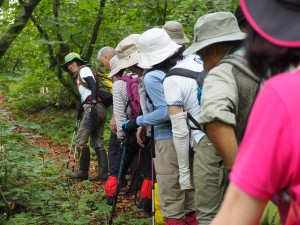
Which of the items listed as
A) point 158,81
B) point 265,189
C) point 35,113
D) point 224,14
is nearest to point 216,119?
point 224,14

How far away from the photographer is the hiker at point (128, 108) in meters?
5.42

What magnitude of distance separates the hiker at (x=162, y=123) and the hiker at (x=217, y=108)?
87cm

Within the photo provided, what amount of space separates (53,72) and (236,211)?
1123 cm

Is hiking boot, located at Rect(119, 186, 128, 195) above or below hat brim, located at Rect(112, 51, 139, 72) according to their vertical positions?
below

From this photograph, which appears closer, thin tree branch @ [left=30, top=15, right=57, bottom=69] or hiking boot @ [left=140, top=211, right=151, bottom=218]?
hiking boot @ [left=140, top=211, right=151, bottom=218]

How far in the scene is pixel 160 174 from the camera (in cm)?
425

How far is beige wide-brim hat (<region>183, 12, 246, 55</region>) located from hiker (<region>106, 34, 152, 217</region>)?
7.95 ft

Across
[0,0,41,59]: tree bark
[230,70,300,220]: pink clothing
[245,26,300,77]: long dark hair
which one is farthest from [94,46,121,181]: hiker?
[230,70,300,220]: pink clothing

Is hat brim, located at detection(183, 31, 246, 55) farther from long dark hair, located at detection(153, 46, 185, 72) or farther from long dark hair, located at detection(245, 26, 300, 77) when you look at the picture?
long dark hair, located at detection(245, 26, 300, 77)

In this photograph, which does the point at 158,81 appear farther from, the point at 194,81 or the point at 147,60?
the point at 194,81

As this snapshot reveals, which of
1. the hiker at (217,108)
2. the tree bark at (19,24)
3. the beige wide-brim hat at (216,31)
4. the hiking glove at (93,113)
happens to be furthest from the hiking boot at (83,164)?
the beige wide-brim hat at (216,31)

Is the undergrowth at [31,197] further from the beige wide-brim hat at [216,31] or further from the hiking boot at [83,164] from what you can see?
the beige wide-brim hat at [216,31]

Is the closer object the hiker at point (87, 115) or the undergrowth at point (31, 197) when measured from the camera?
the undergrowth at point (31, 197)

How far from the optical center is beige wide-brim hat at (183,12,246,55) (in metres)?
2.77
